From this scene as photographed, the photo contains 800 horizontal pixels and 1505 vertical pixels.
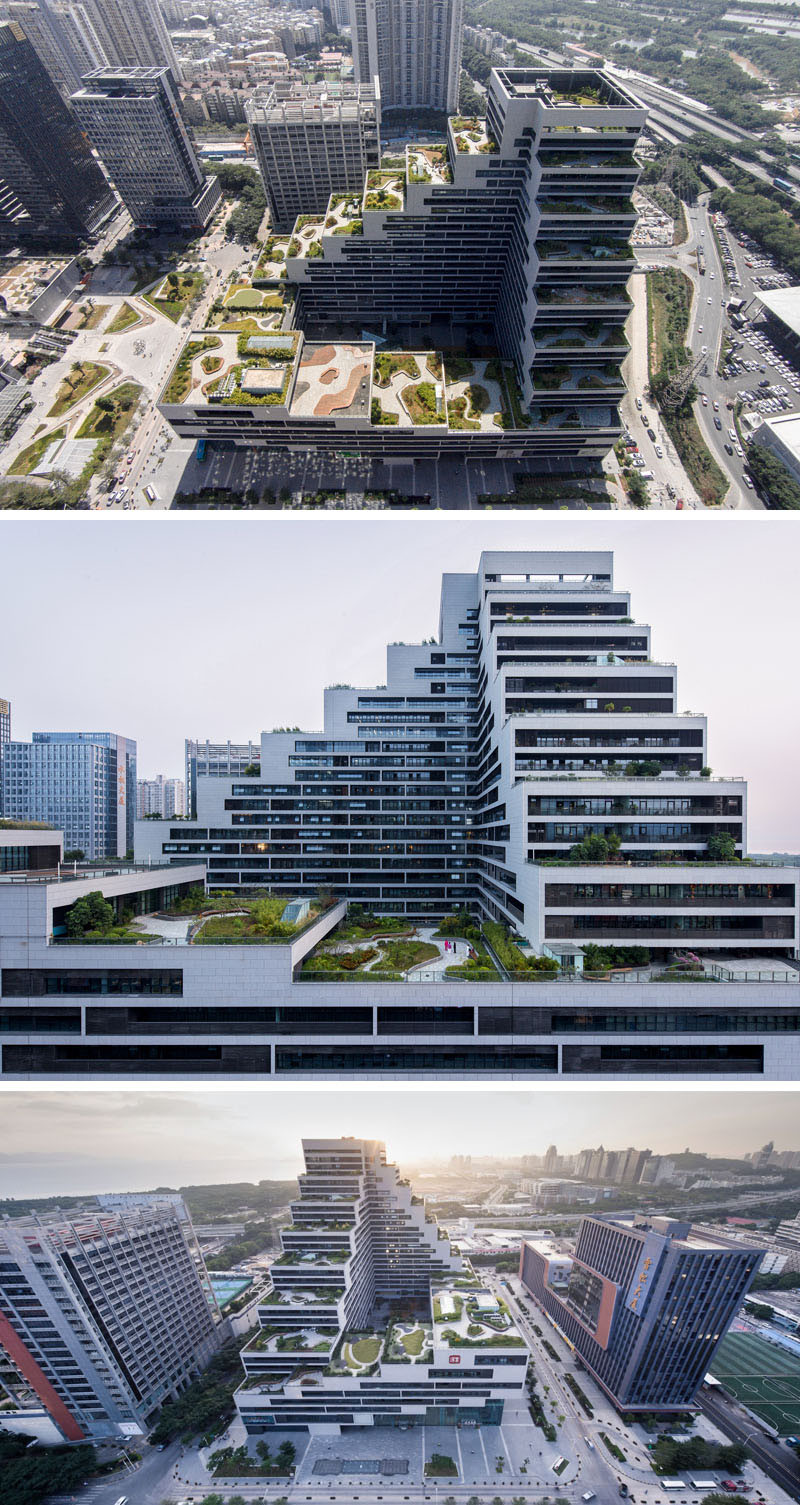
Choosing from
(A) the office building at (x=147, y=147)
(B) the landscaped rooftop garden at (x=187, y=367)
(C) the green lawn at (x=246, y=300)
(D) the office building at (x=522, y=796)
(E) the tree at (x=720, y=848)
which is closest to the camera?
(D) the office building at (x=522, y=796)

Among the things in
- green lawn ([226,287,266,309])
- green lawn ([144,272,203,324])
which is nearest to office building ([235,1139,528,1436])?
green lawn ([226,287,266,309])

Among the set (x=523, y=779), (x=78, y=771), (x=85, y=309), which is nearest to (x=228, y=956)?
(x=523, y=779)

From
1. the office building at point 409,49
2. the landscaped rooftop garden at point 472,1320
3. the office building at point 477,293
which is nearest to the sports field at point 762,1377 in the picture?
the landscaped rooftop garden at point 472,1320

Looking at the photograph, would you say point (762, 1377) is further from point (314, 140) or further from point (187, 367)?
point (314, 140)

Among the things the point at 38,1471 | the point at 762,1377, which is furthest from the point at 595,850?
the point at 38,1471

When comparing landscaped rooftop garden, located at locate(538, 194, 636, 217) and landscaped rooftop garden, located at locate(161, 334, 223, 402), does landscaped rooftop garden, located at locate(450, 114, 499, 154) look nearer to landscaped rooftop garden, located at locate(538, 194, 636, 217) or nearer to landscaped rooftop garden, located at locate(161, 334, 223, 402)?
landscaped rooftop garden, located at locate(538, 194, 636, 217)

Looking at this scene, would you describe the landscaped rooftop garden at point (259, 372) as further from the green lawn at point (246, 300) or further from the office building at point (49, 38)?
the office building at point (49, 38)
